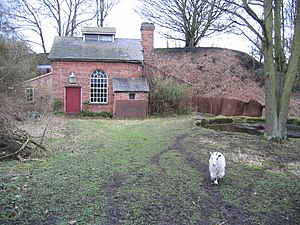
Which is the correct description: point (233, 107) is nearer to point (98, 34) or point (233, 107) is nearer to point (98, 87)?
point (98, 87)

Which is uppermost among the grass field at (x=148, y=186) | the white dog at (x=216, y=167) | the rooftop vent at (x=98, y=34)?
the rooftop vent at (x=98, y=34)

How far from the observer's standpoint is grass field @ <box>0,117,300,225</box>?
15.0 feet

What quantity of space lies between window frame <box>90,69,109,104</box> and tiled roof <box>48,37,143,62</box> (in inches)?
49.3

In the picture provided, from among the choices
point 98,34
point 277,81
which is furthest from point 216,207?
point 98,34

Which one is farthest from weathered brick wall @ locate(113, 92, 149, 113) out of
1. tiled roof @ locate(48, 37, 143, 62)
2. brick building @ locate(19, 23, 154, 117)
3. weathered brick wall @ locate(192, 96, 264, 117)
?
weathered brick wall @ locate(192, 96, 264, 117)

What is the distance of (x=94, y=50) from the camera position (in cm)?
2316

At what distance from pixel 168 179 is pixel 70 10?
1391 inches

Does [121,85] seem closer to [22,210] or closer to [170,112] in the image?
[170,112]

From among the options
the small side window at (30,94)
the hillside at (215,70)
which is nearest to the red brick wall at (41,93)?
the small side window at (30,94)

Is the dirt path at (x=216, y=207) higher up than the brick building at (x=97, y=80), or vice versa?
the brick building at (x=97, y=80)

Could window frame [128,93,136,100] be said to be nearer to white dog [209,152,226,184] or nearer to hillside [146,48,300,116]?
hillside [146,48,300,116]

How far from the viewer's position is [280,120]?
11.5 m

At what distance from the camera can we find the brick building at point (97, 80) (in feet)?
70.0

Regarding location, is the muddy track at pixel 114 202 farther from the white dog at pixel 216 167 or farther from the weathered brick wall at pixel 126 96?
the weathered brick wall at pixel 126 96
